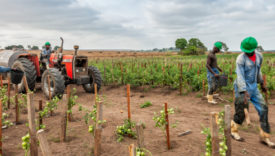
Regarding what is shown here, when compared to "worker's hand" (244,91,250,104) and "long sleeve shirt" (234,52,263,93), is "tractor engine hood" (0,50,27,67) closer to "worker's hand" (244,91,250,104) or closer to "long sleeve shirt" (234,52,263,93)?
"long sleeve shirt" (234,52,263,93)

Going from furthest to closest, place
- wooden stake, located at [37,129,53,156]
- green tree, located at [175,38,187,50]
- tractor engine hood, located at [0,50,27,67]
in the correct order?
green tree, located at [175,38,187,50] < tractor engine hood, located at [0,50,27,67] < wooden stake, located at [37,129,53,156]

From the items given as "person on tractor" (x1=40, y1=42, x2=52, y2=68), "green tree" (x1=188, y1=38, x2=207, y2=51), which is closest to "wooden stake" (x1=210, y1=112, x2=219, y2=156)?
"person on tractor" (x1=40, y1=42, x2=52, y2=68)

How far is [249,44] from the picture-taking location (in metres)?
3.35

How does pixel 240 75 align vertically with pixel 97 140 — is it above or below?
above

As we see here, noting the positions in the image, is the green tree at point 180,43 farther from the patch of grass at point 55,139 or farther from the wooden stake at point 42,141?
the wooden stake at point 42,141

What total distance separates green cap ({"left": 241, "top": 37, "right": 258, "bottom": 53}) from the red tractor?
204 inches

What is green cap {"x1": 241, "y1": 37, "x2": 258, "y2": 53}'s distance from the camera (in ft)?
10.9

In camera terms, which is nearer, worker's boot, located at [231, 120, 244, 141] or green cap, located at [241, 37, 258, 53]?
green cap, located at [241, 37, 258, 53]

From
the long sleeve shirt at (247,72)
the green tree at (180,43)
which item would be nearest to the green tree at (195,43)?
the green tree at (180,43)

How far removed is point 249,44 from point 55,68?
5.68 m

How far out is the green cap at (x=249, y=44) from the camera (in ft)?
10.9

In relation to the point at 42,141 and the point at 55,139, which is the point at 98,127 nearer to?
the point at 42,141

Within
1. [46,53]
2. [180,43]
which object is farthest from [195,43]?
[46,53]

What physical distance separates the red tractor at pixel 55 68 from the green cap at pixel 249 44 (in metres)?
5.17
